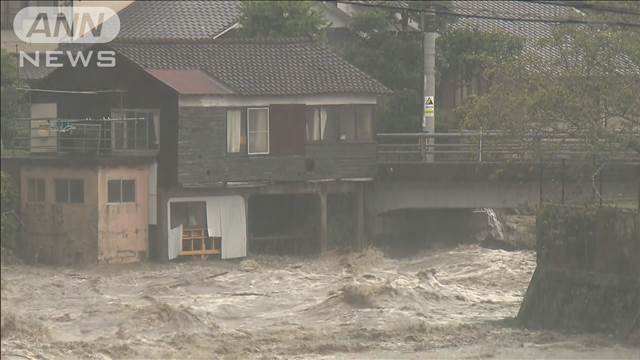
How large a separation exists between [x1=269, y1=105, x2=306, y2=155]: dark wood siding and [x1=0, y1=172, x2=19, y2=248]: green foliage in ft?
28.6

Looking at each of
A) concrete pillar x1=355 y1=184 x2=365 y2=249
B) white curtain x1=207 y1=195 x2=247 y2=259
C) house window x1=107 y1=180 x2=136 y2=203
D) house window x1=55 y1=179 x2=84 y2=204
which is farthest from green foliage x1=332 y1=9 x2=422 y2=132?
house window x1=55 y1=179 x2=84 y2=204

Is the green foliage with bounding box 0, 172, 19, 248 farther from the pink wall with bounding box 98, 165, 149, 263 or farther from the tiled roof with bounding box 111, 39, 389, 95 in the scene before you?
the tiled roof with bounding box 111, 39, 389, 95

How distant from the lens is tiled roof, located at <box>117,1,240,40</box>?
202ft

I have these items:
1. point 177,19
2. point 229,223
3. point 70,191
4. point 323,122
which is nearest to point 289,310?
point 229,223

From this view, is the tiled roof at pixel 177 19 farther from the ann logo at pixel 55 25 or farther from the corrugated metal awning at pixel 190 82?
the corrugated metal awning at pixel 190 82

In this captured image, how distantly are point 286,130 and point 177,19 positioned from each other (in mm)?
15052

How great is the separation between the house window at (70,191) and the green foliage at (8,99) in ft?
7.09

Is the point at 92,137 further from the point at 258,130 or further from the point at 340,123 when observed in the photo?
the point at 340,123

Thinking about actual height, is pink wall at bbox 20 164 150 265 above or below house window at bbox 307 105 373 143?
below

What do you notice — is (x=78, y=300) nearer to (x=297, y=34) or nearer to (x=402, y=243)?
(x=402, y=243)

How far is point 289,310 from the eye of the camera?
132 feet

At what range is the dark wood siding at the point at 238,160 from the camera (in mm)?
48062

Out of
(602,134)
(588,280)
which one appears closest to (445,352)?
(588,280)

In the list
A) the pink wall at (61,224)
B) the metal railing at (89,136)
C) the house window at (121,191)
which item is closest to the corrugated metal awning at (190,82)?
the metal railing at (89,136)
